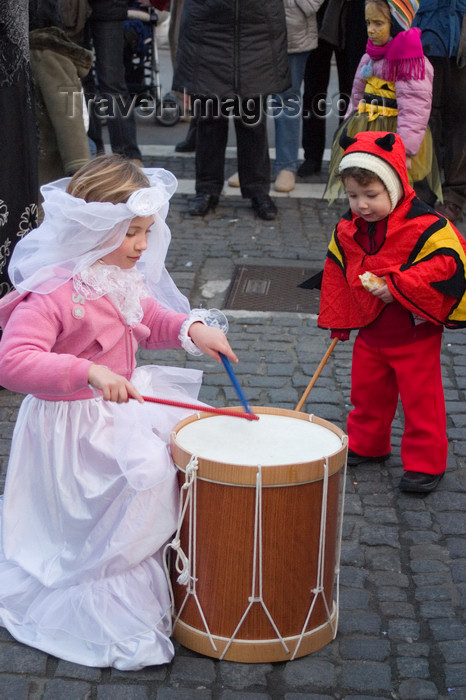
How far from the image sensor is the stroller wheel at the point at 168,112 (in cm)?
995

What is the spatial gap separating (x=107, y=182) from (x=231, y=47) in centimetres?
Answer: 393

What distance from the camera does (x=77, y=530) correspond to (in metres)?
2.63

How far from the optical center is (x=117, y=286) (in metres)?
2.67

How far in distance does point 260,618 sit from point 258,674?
149 millimetres

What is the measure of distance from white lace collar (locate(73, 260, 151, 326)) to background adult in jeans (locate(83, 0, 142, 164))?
4.68 m

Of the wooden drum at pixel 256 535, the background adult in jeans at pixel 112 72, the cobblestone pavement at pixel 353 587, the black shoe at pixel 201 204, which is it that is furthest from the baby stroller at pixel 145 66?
the wooden drum at pixel 256 535

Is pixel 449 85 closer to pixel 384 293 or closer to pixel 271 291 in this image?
pixel 271 291

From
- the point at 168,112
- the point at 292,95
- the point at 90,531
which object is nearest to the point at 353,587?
the point at 90,531

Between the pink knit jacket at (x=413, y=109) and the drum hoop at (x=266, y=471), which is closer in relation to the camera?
the drum hoop at (x=266, y=471)

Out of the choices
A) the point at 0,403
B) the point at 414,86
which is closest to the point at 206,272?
the point at 414,86

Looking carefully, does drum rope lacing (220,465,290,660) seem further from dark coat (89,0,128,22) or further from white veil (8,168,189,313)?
dark coat (89,0,128,22)

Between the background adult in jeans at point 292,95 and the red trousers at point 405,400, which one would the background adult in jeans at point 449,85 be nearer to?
the background adult in jeans at point 292,95

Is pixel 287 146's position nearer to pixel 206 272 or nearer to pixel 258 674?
pixel 206 272

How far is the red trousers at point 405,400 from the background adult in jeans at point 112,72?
14.0 ft
